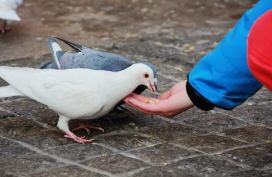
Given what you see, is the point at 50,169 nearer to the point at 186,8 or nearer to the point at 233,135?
the point at 233,135

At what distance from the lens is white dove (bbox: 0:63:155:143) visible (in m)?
3.56

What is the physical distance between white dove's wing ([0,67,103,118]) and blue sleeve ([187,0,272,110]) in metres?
0.59

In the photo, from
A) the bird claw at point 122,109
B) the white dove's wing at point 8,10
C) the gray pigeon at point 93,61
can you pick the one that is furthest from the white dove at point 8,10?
the bird claw at point 122,109

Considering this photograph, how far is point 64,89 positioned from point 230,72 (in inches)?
38.2

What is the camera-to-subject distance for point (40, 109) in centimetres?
416

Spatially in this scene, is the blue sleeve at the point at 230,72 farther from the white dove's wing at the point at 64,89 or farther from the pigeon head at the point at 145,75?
the white dove's wing at the point at 64,89

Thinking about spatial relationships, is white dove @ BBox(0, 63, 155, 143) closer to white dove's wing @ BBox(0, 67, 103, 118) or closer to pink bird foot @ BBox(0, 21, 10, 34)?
white dove's wing @ BBox(0, 67, 103, 118)

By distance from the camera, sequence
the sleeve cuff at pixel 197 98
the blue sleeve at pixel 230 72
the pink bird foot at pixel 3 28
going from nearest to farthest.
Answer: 1. the blue sleeve at pixel 230 72
2. the sleeve cuff at pixel 197 98
3. the pink bird foot at pixel 3 28

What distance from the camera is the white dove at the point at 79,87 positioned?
3.56 meters

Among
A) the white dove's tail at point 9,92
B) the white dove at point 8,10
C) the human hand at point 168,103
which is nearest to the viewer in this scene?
the human hand at point 168,103

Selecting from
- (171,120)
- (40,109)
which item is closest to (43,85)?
(40,109)

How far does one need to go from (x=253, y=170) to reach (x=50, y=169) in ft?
3.49

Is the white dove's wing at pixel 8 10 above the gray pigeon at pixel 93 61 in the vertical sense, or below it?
below

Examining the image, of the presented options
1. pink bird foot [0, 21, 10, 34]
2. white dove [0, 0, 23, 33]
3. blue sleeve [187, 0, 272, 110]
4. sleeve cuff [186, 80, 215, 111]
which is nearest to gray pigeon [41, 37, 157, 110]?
sleeve cuff [186, 80, 215, 111]
